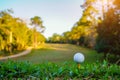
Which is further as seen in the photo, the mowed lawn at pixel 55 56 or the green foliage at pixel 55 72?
the mowed lawn at pixel 55 56

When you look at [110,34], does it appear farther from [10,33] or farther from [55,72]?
[55,72]

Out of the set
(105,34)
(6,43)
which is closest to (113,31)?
(105,34)

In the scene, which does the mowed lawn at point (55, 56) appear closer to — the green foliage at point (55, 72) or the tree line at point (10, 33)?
the tree line at point (10, 33)

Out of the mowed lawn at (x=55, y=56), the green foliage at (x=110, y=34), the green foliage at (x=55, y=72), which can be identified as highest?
the green foliage at (x=110, y=34)

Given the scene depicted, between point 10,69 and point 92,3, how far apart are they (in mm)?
33104

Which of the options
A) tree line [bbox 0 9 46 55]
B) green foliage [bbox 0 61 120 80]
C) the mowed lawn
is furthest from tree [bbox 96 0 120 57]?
green foliage [bbox 0 61 120 80]

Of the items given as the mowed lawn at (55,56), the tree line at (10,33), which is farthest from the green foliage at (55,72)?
the tree line at (10,33)

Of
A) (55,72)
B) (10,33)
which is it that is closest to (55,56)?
(10,33)

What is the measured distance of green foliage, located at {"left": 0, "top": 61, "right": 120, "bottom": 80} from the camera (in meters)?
4.34

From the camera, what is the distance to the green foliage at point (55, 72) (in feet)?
14.2

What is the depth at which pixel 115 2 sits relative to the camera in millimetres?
27438

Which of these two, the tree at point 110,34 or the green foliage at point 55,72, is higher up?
the tree at point 110,34

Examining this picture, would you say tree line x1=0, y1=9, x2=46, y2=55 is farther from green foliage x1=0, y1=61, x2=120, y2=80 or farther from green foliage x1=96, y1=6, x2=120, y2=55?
green foliage x1=0, y1=61, x2=120, y2=80

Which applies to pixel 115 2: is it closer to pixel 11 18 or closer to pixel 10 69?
pixel 11 18
